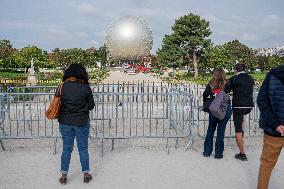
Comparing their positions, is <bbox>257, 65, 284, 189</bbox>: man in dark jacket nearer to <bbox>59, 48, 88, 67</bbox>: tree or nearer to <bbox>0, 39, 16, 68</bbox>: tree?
<bbox>0, 39, 16, 68</bbox>: tree

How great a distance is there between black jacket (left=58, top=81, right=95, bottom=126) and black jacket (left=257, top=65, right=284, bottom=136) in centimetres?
272

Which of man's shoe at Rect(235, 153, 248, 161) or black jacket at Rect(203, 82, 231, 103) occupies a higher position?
black jacket at Rect(203, 82, 231, 103)

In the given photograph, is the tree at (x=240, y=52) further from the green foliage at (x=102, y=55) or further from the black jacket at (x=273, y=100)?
the black jacket at (x=273, y=100)

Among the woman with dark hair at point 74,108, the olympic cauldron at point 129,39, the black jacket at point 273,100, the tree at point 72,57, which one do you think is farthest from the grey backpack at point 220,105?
the olympic cauldron at point 129,39

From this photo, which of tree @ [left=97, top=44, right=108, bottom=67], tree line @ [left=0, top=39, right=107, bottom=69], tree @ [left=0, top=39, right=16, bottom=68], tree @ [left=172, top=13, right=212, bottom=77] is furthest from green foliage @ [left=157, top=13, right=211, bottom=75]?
tree @ [left=97, top=44, right=108, bottom=67]

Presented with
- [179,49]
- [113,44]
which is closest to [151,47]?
[113,44]

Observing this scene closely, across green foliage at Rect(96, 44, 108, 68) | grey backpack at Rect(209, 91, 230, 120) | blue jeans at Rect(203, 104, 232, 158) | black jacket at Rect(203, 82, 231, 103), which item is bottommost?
blue jeans at Rect(203, 104, 232, 158)

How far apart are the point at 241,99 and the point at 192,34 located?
57.5 metres

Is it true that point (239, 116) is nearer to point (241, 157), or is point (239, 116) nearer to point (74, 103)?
point (241, 157)

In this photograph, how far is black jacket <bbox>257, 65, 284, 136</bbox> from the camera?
5012 millimetres

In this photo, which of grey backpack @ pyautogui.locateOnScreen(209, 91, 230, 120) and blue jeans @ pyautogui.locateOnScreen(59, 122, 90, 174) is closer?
blue jeans @ pyautogui.locateOnScreen(59, 122, 90, 174)

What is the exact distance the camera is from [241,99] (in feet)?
26.0

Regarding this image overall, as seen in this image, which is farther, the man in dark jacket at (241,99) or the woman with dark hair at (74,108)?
the man in dark jacket at (241,99)

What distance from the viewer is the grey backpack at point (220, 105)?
25.3 ft
